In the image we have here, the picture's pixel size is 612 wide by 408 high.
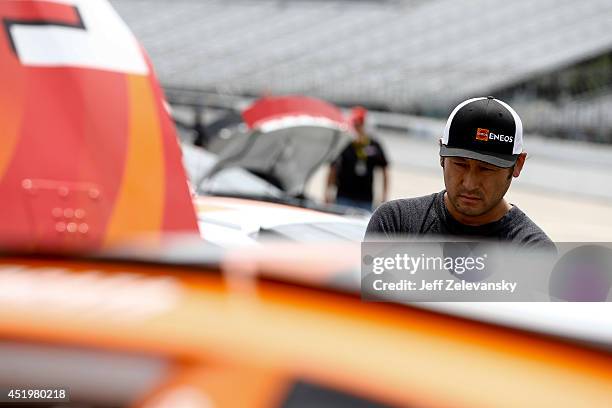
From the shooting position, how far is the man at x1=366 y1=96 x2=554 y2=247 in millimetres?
2252

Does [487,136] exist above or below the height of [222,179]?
above

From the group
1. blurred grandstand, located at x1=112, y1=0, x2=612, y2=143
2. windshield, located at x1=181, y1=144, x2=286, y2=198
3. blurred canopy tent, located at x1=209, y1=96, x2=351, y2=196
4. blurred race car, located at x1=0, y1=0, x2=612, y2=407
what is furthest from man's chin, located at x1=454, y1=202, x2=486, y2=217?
blurred grandstand, located at x1=112, y1=0, x2=612, y2=143

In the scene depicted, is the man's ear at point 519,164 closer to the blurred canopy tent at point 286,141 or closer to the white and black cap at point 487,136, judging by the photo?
the white and black cap at point 487,136

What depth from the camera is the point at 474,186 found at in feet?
7.55

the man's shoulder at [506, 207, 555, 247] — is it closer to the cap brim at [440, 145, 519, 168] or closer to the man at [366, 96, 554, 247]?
the man at [366, 96, 554, 247]

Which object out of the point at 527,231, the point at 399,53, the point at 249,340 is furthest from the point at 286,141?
the point at 399,53

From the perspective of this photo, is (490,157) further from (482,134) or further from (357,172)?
(357,172)

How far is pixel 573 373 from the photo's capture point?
986mm

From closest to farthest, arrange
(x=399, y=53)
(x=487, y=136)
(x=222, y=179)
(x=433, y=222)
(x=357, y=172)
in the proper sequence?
(x=487, y=136), (x=433, y=222), (x=222, y=179), (x=357, y=172), (x=399, y=53)

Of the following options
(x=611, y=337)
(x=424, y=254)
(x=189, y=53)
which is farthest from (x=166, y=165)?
(x=189, y=53)

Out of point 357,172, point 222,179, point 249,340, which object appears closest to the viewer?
point 249,340

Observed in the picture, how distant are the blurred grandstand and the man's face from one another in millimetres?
16646

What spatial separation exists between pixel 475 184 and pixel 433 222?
0.14 meters

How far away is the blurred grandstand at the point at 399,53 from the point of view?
23.0 m
